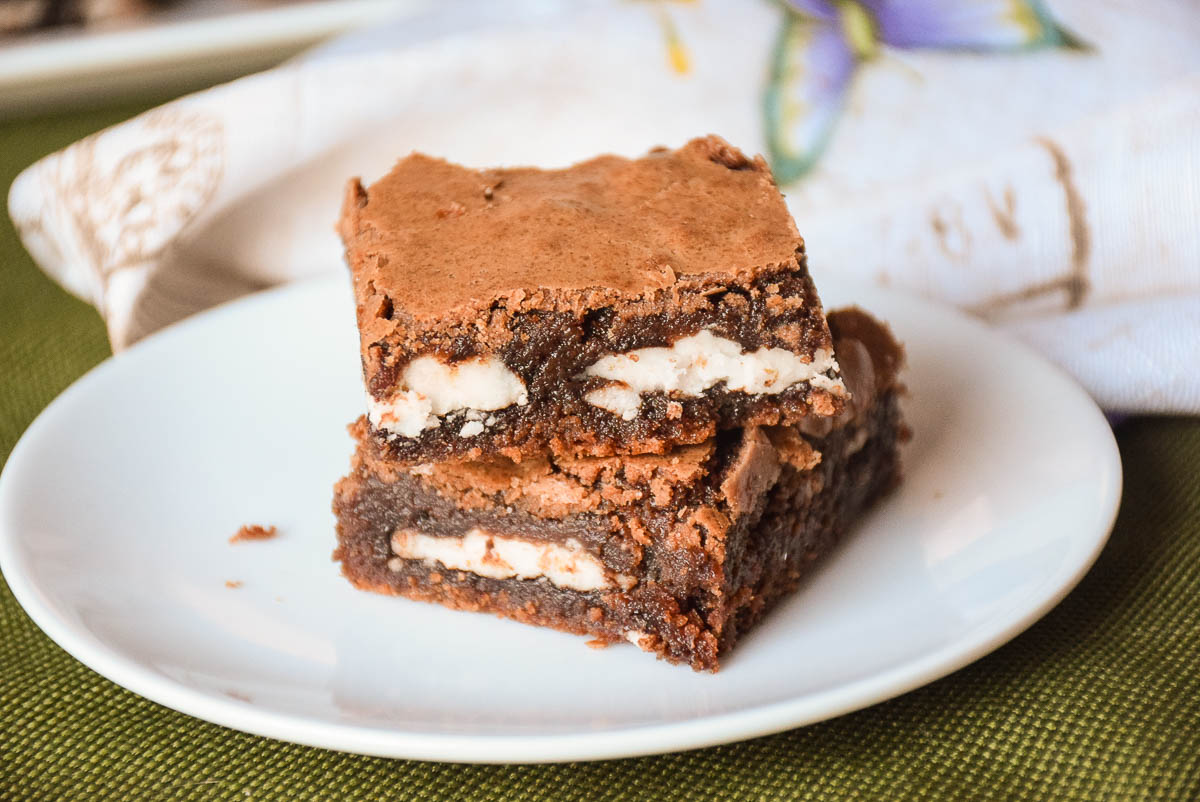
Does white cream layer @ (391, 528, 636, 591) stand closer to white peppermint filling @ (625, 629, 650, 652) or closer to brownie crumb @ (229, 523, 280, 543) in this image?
white peppermint filling @ (625, 629, 650, 652)

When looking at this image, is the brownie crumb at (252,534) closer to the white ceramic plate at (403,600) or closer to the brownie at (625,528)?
the white ceramic plate at (403,600)

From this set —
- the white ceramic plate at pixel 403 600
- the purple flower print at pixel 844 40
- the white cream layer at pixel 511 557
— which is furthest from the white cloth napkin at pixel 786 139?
the white cream layer at pixel 511 557

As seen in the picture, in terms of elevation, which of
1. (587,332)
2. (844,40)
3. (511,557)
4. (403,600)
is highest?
(587,332)

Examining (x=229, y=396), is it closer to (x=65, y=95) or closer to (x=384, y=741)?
(x=384, y=741)

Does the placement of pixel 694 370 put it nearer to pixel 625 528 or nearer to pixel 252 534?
pixel 625 528

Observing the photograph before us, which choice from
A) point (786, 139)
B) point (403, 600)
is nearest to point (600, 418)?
point (403, 600)

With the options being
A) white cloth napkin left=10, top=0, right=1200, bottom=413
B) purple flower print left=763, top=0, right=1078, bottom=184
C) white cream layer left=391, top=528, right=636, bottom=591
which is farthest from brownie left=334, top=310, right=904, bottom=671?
purple flower print left=763, top=0, right=1078, bottom=184
